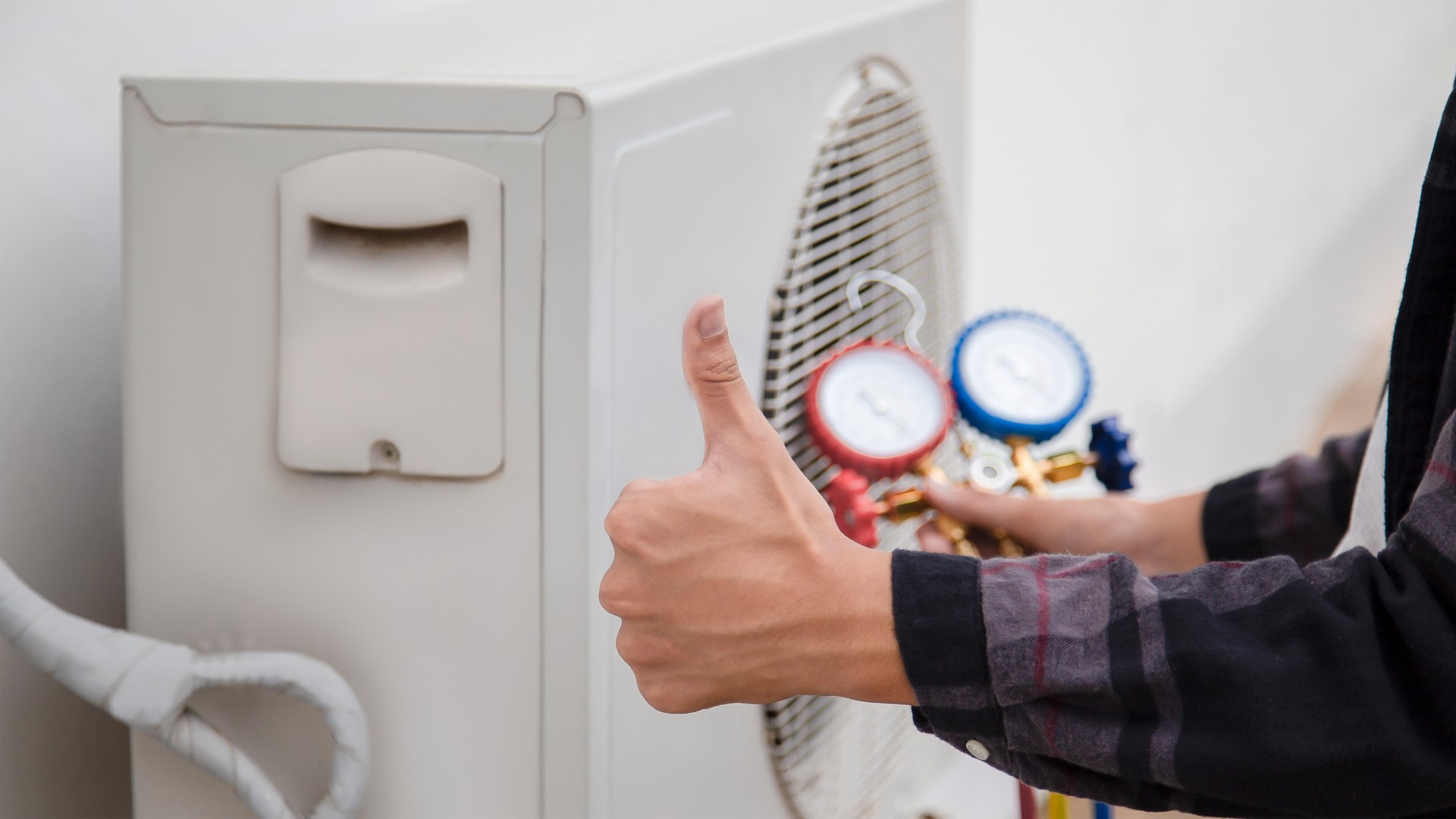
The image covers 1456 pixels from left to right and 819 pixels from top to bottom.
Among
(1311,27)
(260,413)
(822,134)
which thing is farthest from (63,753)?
(1311,27)

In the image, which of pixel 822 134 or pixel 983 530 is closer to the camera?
pixel 822 134

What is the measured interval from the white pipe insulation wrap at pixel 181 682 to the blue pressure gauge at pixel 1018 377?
44 centimetres

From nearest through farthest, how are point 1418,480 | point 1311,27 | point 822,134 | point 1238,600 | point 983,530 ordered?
point 1238,600, point 1418,480, point 822,134, point 983,530, point 1311,27

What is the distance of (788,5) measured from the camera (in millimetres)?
865

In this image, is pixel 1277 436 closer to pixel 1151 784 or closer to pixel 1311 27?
pixel 1311 27

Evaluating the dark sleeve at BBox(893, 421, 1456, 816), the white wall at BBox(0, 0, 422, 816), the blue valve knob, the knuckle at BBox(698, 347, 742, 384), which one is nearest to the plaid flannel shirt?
the dark sleeve at BBox(893, 421, 1456, 816)

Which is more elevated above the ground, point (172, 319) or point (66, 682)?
point (172, 319)

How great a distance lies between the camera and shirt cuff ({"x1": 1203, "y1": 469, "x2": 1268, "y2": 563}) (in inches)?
37.3

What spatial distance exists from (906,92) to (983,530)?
0.33 meters

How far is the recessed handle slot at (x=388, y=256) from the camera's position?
0.58 meters

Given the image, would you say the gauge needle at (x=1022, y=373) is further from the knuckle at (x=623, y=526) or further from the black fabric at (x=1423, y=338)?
the knuckle at (x=623, y=526)

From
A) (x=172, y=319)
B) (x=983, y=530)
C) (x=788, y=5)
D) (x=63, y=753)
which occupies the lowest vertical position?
(x=63, y=753)

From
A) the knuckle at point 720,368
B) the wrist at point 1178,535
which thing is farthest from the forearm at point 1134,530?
the knuckle at point 720,368

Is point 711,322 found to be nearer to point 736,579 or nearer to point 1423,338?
point 736,579
